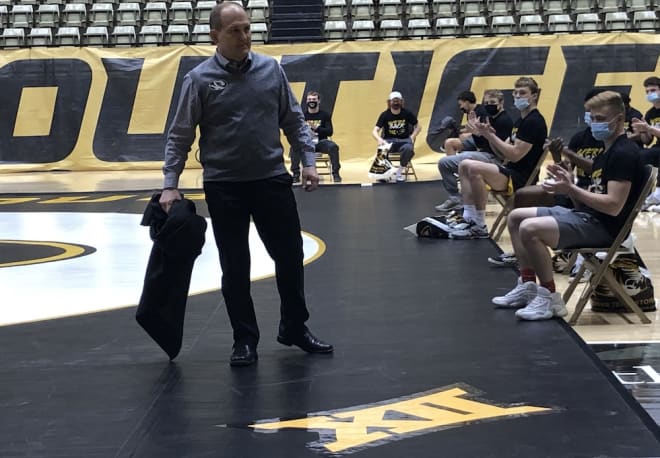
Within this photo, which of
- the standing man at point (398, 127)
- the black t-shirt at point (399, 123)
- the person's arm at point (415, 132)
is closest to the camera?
the person's arm at point (415, 132)

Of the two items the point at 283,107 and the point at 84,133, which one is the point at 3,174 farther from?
the point at 283,107

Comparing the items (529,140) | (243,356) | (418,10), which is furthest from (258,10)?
(243,356)

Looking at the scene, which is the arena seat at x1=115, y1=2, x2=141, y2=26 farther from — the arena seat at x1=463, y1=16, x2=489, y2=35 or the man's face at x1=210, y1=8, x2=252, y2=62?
the man's face at x1=210, y1=8, x2=252, y2=62

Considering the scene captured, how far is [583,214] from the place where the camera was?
589 cm

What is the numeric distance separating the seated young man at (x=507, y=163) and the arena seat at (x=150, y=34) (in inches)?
496

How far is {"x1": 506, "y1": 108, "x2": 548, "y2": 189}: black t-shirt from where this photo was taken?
8375mm

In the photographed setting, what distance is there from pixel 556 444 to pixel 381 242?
546 centimetres

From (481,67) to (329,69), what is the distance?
8.88ft

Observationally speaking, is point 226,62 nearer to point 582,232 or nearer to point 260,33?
point 582,232

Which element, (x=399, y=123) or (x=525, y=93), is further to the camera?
(x=399, y=123)

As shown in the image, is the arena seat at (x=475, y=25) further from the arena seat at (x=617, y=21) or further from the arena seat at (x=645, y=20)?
the arena seat at (x=645, y=20)

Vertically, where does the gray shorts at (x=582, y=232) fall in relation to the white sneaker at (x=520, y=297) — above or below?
above

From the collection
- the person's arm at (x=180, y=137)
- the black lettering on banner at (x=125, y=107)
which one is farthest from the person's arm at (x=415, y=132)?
the person's arm at (x=180, y=137)

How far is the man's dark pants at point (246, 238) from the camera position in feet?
16.4
